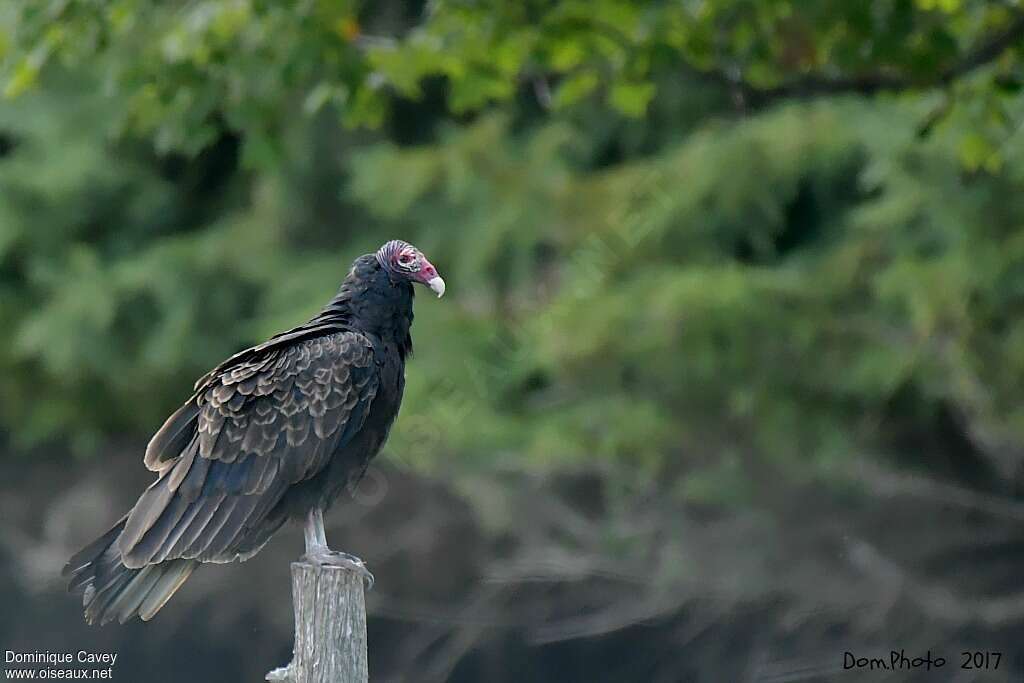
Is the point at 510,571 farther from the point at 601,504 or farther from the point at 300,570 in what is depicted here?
the point at 300,570

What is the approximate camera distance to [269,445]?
12.3 feet

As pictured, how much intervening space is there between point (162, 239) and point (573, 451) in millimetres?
3179

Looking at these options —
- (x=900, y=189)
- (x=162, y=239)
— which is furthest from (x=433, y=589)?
(x=900, y=189)

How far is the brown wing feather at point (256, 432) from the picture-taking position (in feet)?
12.0

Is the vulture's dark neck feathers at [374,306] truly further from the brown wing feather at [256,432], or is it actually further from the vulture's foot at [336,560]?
the vulture's foot at [336,560]

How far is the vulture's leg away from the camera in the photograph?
11.4 ft

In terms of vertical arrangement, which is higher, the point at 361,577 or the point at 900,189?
the point at 900,189

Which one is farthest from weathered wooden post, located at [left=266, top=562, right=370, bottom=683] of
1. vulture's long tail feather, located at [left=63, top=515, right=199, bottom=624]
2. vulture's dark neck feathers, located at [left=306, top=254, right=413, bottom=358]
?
vulture's dark neck feathers, located at [left=306, top=254, right=413, bottom=358]

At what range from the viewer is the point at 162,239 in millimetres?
9156

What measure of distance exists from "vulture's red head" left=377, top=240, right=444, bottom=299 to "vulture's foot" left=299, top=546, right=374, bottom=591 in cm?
68

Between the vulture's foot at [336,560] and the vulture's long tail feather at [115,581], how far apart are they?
27 cm

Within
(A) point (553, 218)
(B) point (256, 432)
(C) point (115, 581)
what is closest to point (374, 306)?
(B) point (256, 432)
